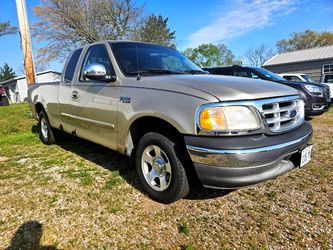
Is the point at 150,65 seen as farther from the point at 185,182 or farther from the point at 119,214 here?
the point at 119,214

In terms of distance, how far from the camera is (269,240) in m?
2.14

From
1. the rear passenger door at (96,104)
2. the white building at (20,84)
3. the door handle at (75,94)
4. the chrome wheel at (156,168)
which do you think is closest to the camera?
the chrome wheel at (156,168)

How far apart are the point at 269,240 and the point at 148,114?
1.59 metres

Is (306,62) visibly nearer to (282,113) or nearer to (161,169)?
(282,113)

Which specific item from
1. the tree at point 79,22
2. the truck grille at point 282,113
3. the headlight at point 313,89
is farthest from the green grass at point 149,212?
the tree at point 79,22

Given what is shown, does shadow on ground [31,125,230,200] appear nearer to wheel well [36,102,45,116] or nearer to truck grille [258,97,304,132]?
wheel well [36,102,45,116]

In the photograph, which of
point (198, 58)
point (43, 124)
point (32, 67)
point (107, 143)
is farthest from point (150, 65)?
point (198, 58)

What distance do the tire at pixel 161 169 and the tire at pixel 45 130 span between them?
3.09 m

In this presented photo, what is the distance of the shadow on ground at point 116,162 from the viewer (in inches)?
115

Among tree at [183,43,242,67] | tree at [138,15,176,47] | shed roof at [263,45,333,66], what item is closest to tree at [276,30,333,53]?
tree at [183,43,242,67]

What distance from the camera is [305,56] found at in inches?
960

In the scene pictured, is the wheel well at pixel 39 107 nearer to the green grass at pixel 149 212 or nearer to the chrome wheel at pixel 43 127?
the chrome wheel at pixel 43 127

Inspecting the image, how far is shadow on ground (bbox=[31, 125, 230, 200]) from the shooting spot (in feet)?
9.59

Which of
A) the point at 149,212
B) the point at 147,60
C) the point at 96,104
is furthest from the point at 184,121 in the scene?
the point at 96,104
